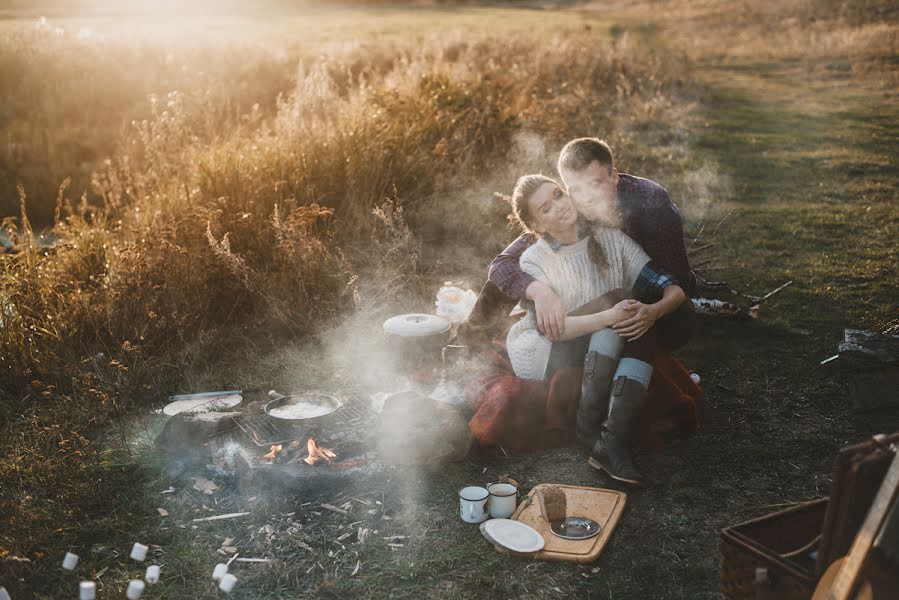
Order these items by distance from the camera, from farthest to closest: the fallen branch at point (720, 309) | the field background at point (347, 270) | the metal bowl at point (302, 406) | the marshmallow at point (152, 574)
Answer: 1. the fallen branch at point (720, 309)
2. the metal bowl at point (302, 406)
3. the field background at point (347, 270)
4. the marshmallow at point (152, 574)

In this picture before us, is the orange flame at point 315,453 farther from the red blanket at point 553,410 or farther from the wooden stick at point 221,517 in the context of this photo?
the red blanket at point 553,410

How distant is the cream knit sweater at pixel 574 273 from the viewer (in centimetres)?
422

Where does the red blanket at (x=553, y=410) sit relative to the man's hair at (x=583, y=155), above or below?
below

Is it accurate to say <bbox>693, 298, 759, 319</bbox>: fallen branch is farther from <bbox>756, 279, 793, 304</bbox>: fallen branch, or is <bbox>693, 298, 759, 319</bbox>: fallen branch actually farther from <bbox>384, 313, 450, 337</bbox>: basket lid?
<bbox>384, 313, 450, 337</bbox>: basket lid

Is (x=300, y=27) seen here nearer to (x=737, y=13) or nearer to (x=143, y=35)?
(x=143, y=35)

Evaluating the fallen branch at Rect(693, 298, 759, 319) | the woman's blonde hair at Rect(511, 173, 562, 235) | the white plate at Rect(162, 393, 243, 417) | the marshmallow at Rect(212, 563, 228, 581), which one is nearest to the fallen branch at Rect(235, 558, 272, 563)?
the marshmallow at Rect(212, 563, 228, 581)

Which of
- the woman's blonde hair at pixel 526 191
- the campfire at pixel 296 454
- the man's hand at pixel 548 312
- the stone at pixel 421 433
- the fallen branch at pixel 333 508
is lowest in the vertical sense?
the fallen branch at pixel 333 508

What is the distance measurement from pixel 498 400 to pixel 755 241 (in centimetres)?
462

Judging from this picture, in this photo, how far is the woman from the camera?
12.8ft

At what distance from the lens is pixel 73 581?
130 inches

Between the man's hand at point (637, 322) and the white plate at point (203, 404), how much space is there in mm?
2577

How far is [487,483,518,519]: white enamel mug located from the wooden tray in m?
0.05

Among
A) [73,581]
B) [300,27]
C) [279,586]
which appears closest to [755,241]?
[279,586]

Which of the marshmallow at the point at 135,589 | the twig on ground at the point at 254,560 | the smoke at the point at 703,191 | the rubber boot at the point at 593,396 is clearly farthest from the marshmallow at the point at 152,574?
the smoke at the point at 703,191
